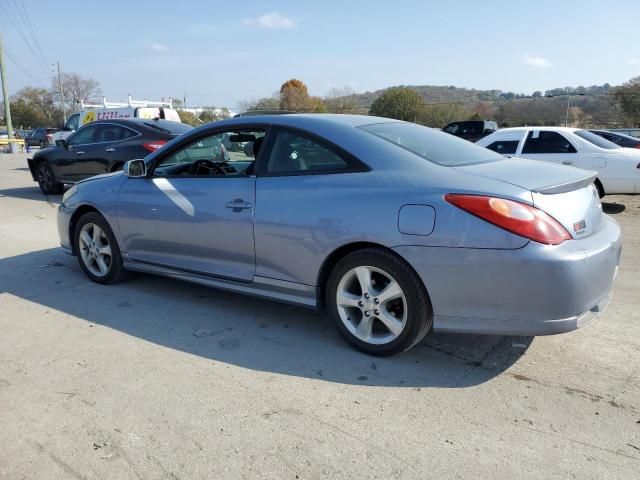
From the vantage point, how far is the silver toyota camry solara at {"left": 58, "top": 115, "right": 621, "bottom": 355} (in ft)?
9.77

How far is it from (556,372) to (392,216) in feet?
4.48

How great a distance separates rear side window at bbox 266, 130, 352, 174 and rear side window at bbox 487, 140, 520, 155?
7.01 m

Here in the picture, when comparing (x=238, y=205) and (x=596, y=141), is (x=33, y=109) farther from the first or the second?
(x=238, y=205)

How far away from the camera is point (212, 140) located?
465cm

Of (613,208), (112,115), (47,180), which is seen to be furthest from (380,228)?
(112,115)

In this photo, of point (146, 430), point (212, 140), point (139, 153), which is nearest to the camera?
point (146, 430)

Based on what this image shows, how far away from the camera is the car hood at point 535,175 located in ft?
10.3

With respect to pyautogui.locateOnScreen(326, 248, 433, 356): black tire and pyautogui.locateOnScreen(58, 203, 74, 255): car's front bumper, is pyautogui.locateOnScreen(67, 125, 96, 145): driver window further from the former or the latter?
pyautogui.locateOnScreen(326, 248, 433, 356): black tire

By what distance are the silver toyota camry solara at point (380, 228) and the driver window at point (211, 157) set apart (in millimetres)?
28

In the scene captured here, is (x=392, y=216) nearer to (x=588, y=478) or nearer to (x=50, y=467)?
(x=588, y=478)

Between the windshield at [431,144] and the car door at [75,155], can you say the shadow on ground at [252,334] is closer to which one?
the windshield at [431,144]

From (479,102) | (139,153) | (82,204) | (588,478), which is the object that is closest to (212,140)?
(82,204)

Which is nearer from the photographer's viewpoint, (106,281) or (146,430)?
(146,430)

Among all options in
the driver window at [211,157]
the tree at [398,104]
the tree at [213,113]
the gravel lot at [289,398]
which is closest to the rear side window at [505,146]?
the gravel lot at [289,398]
